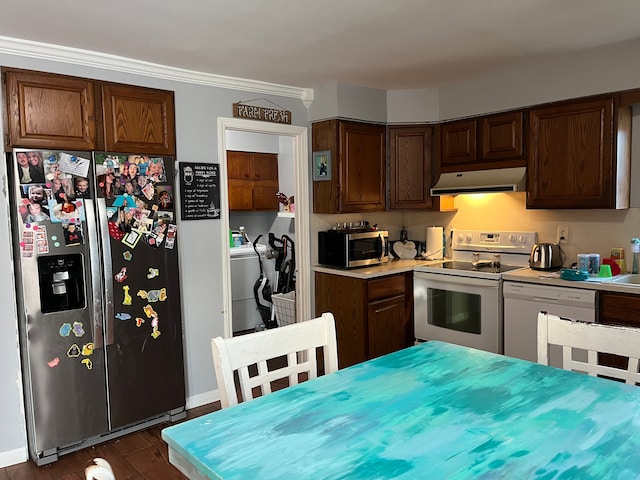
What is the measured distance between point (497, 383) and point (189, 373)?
7.96 ft

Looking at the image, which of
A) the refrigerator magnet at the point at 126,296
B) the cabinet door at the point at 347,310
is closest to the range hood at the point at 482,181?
the cabinet door at the point at 347,310

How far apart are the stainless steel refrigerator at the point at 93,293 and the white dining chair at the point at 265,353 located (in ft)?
5.08

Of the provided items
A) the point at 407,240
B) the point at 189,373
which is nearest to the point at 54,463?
the point at 189,373

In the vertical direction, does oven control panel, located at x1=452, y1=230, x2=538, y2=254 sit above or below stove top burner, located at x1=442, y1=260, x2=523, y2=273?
above

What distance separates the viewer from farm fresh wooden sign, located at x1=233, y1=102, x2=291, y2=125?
3520 millimetres

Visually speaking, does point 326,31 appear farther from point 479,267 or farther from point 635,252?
point 635,252

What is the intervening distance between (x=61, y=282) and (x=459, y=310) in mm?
2716

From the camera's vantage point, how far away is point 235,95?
3520 millimetres

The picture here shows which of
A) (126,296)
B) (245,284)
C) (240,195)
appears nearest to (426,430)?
(126,296)

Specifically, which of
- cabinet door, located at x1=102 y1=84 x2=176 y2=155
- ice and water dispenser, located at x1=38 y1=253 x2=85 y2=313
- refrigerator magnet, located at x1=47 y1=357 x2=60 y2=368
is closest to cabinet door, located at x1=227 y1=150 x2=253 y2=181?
cabinet door, located at x1=102 y1=84 x2=176 y2=155

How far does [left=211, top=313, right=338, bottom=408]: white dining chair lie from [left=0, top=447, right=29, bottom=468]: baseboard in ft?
6.37

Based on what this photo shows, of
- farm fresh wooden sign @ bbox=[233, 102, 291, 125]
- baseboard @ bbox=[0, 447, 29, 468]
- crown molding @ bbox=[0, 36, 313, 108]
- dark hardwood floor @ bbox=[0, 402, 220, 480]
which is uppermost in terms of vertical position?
crown molding @ bbox=[0, 36, 313, 108]

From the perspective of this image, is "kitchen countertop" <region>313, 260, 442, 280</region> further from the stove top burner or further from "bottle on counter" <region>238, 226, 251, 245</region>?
"bottle on counter" <region>238, 226, 251, 245</region>

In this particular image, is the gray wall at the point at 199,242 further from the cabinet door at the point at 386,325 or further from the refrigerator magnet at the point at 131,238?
the cabinet door at the point at 386,325
